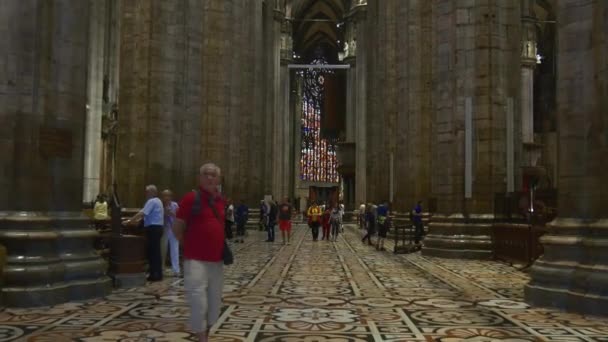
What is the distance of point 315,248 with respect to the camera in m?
19.2

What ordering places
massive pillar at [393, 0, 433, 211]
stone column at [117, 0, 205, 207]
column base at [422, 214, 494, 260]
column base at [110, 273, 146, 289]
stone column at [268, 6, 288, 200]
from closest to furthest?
column base at [110, 273, 146, 289], column base at [422, 214, 494, 260], stone column at [117, 0, 205, 207], massive pillar at [393, 0, 433, 211], stone column at [268, 6, 288, 200]

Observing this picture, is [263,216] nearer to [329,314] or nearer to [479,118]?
[479,118]

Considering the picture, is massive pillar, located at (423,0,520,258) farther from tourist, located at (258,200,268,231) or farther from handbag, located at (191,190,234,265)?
tourist, located at (258,200,268,231)

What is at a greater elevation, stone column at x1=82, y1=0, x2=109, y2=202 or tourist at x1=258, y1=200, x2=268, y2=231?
stone column at x1=82, y1=0, x2=109, y2=202

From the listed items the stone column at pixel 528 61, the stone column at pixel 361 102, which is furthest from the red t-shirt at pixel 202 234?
the stone column at pixel 361 102

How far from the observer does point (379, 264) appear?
13867mm

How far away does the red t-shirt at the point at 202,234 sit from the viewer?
4.92 m

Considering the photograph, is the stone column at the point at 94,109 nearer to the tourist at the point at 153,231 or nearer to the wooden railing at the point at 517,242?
the tourist at the point at 153,231

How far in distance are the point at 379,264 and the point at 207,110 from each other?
418 inches

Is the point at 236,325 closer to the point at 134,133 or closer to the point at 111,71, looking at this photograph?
the point at 134,133

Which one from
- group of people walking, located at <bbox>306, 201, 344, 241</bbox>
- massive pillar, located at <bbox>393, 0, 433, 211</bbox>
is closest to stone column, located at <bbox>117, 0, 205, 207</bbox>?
group of people walking, located at <bbox>306, 201, 344, 241</bbox>

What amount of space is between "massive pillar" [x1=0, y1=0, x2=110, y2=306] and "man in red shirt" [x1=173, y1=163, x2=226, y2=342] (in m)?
3.37

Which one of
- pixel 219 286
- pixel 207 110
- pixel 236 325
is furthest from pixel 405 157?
pixel 219 286

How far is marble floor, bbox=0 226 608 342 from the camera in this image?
19.9 ft
